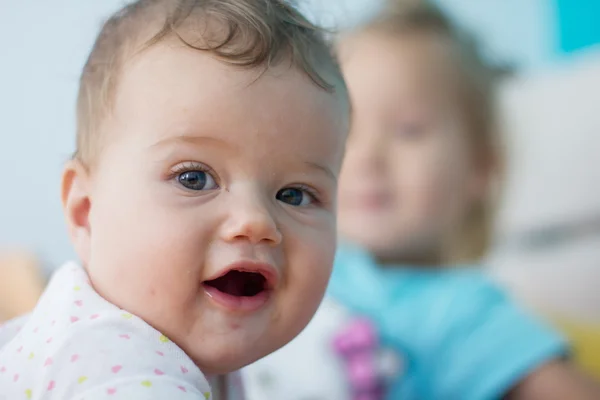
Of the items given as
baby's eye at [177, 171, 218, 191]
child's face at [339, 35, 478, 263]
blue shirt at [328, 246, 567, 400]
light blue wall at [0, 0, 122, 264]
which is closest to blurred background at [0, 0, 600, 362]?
light blue wall at [0, 0, 122, 264]

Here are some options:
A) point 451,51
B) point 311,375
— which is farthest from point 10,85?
point 311,375

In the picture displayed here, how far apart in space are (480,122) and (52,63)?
1.03 meters

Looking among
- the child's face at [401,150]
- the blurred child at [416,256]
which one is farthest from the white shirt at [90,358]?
the child's face at [401,150]

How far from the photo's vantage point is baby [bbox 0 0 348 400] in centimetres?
56

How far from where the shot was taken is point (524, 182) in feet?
7.60

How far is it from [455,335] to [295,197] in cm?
69

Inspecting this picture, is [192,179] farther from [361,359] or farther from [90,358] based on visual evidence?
[361,359]

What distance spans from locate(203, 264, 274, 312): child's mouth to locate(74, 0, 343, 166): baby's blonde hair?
0.49 feet

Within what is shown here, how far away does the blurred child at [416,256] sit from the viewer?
1.17 m

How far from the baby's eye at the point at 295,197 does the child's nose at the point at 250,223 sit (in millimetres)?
41

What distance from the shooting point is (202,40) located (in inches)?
23.0

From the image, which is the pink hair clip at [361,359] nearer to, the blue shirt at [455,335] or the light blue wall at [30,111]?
the blue shirt at [455,335]

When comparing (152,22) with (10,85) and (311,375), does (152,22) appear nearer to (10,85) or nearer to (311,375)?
(311,375)

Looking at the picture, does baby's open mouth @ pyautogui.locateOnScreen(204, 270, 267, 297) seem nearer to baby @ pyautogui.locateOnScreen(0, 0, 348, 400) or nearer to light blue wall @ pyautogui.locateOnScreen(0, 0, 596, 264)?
baby @ pyautogui.locateOnScreen(0, 0, 348, 400)
